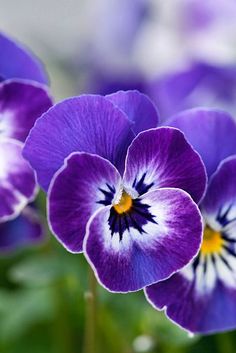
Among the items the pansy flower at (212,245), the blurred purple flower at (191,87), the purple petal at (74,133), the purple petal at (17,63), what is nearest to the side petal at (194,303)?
the pansy flower at (212,245)

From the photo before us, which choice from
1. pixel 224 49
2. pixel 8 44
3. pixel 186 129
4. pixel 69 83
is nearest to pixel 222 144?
pixel 186 129

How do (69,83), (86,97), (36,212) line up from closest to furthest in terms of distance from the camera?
(86,97), (36,212), (69,83)

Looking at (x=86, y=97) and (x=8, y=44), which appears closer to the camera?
(x=86, y=97)

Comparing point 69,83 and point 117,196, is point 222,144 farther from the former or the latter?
point 69,83

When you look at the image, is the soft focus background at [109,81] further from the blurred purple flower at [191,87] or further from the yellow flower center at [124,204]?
the yellow flower center at [124,204]

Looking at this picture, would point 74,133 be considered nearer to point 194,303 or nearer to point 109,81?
point 194,303
